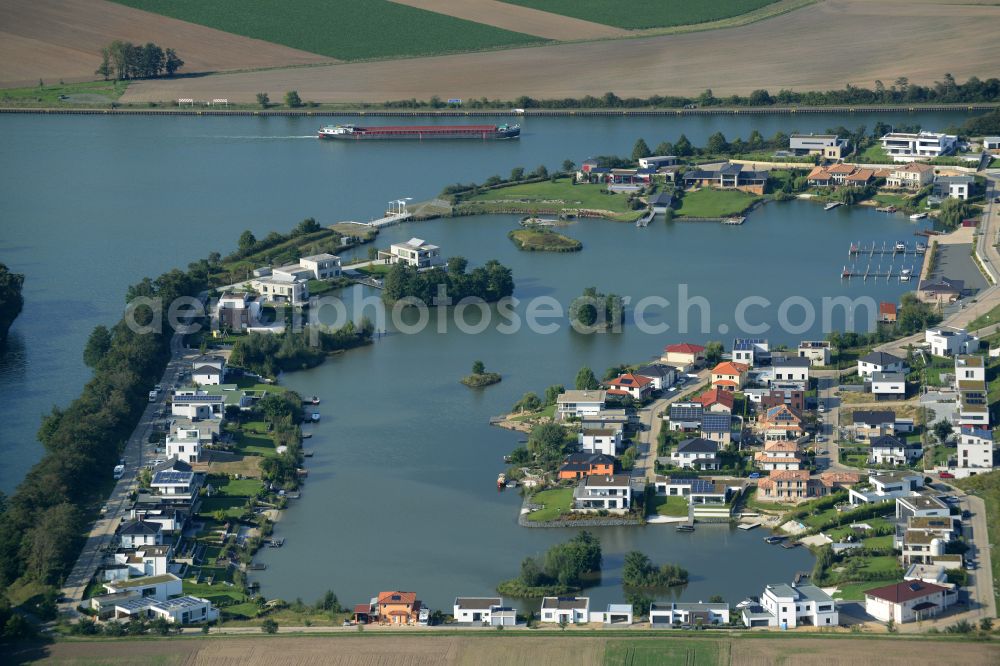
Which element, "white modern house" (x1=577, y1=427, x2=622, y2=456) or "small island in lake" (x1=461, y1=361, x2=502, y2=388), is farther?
"small island in lake" (x1=461, y1=361, x2=502, y2=388)

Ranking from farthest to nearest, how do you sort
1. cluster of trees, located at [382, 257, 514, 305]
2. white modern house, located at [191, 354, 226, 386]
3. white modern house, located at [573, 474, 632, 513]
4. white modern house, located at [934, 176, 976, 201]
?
1. white modern house, located at [934, 176, 976, 201]
2. cluster of trees, located at [382, 257, 514, 305]
3. white modern house, located at [191, 354, 226, 386]
4. white modern house, located at [573, 474, 632, 513]

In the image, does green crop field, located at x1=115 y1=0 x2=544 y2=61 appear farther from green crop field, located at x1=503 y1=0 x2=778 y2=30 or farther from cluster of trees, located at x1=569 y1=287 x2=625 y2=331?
cluster of trees, located at x1=569 y1=287 x2=625 y2=331

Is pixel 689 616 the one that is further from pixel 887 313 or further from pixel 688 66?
pixel 688 66

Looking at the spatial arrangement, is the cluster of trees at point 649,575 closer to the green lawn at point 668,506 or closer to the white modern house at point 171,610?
the green lawn at point 668,506

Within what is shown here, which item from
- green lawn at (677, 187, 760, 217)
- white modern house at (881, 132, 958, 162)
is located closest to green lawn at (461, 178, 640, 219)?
green lawn at (677, 187, 760, 217)

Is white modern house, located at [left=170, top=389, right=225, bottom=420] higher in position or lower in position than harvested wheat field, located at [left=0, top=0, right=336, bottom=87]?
lower

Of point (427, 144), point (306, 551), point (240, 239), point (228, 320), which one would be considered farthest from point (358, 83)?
point (306, 551)

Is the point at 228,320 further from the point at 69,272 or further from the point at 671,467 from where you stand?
the point at 671,467
